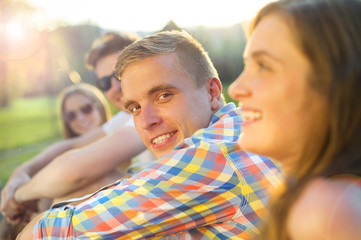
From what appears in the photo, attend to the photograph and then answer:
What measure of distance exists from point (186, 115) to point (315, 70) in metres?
1.08

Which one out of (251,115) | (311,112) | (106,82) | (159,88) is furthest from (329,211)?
(106,82)

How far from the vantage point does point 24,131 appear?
17.5 metres

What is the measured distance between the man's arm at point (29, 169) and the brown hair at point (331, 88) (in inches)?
97.3

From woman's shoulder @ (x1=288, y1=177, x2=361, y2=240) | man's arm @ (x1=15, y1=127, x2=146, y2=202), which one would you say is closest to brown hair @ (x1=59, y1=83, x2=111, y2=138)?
man's arm @ (x1=15, y1=127, x2=146, y2=202)

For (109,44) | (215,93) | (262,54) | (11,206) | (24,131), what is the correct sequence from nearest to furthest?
(262,54), (215,93), (11,206), (109,44), (24,131)

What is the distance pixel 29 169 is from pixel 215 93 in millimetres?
2015

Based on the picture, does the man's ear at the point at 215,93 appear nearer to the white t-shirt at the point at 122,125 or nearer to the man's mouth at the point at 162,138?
the man's mouth at the point at 162,138

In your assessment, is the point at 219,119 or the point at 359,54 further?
the point at 219,119

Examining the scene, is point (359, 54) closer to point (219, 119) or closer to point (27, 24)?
point (219, 119)

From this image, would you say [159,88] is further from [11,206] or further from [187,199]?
[11,206]

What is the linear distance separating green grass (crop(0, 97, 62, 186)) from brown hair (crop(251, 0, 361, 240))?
6718 mm

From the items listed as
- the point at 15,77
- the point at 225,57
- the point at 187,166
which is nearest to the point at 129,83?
the point at 187,166

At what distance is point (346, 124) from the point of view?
→ 1.00 meters

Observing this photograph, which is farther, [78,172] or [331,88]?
[78,172]
